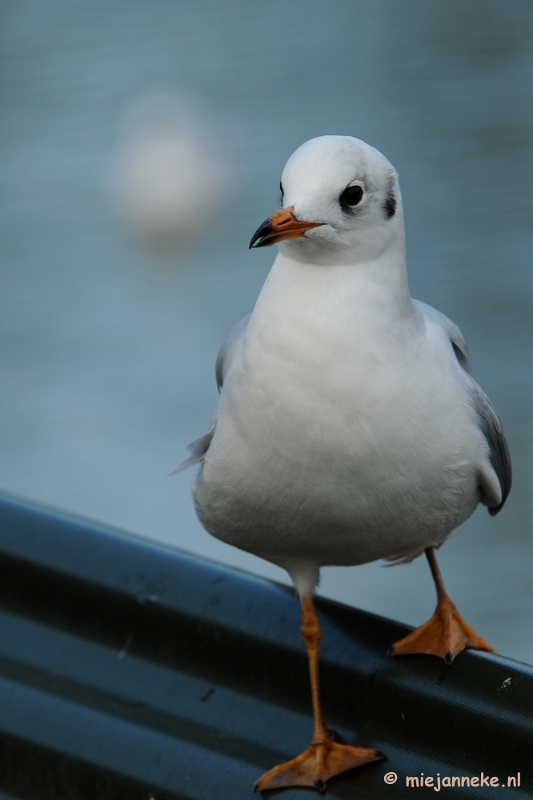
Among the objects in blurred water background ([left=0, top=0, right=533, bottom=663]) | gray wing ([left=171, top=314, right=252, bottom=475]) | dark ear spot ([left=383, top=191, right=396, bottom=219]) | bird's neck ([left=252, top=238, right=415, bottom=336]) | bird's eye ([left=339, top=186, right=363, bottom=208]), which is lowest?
blurred water background ([left=0, top=0, right=533, bottom=663])

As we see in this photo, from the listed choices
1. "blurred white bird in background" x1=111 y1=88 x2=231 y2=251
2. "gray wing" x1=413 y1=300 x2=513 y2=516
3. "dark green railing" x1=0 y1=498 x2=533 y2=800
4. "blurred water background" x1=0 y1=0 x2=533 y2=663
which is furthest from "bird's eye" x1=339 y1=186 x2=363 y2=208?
"blurred white bird in background" x1=111 y1=88 x2=231 y2=251

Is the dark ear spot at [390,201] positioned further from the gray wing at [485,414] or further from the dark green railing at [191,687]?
the dark green railing at [191,687]

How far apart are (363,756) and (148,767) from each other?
0.88 feet

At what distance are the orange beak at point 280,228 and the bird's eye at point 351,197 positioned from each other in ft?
0.16

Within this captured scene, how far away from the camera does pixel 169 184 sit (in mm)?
5336

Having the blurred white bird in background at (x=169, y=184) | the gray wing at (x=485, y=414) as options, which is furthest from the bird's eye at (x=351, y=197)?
the blurred white bird in background at (x=169, y=184)

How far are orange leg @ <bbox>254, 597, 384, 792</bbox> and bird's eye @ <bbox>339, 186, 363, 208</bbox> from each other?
1.95 feet

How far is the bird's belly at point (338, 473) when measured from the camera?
1602 millimetres

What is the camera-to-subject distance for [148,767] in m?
1.66

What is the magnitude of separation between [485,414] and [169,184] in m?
3.64

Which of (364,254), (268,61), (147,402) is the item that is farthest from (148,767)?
(268,61)

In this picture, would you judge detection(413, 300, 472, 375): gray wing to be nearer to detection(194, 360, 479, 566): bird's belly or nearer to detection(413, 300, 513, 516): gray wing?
detection(413, 300, 513, 516): gray wing

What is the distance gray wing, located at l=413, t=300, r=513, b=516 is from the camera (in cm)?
185

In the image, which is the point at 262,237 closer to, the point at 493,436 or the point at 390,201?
the point at 390,201
